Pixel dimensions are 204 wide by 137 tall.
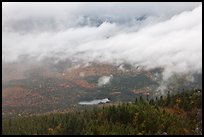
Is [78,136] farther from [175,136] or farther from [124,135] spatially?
[175,136]

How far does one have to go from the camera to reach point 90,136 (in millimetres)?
188875

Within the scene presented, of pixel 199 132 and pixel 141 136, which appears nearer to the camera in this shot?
pixel 141 136

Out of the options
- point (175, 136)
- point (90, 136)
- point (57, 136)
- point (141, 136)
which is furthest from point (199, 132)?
point (57, 136)

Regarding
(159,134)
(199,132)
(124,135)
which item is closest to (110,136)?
(124,135)

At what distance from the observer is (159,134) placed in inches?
7692

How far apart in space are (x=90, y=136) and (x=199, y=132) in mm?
53171

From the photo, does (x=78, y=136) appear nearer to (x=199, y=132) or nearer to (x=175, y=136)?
(x=175, y=136)

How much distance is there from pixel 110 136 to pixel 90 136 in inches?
383

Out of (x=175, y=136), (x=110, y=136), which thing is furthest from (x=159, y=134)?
(x=110, y=136)

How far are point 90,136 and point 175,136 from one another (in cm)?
3838

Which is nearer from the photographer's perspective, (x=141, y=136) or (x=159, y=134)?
(x=141, y=136)

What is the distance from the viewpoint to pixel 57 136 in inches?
7613

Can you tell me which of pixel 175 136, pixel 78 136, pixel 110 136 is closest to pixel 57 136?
pixel 78 136

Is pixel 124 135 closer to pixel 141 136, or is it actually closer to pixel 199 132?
pixel 141 136
